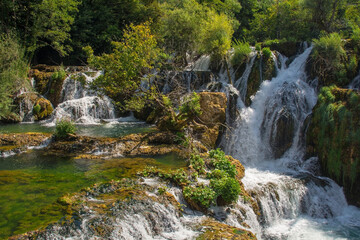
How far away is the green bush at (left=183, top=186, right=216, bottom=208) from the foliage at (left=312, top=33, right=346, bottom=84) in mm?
10047

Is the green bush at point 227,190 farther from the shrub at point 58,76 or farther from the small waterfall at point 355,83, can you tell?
the shrub at point 58,76

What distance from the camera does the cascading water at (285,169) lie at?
28.2ft

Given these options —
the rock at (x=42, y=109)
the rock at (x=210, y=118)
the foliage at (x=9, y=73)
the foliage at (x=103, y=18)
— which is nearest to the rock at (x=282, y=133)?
the rock at (x=210, y=118)

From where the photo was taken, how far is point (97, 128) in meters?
16.3

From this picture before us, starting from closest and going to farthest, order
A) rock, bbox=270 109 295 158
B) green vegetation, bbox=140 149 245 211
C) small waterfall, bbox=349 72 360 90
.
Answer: green vegetation, bbox=140 149 245 211
rock, bbox=270 109 295 158
small waterfall, bbox=349 72 360 90

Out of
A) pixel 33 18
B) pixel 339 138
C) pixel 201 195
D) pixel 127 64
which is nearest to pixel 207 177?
pixel 201 195

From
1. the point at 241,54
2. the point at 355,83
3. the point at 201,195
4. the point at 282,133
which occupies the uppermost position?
the point at 241,54

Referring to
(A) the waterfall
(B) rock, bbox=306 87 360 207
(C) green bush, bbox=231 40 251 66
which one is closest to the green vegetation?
(B) rock, bbox=306 87 360 207

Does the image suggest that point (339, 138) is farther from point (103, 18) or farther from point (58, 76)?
point (103, 18)

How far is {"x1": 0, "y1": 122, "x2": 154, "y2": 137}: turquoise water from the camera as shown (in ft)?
48.9

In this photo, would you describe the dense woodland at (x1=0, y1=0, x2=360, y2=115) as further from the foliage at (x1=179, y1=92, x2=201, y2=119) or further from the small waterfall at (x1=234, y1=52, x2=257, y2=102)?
the foliage at (x1=179, y1=92, x2=201, y2=119)

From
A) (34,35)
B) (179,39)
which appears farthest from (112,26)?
(179,39)

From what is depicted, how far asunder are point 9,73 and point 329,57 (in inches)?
726

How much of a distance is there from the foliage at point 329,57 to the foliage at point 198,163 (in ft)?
29.0
